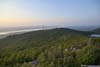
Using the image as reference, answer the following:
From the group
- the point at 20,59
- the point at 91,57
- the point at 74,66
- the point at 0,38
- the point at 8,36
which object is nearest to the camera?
the point at 74,66

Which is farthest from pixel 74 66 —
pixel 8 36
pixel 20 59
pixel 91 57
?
pixel 8 36

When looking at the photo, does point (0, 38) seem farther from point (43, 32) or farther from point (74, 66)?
point (74, 66)

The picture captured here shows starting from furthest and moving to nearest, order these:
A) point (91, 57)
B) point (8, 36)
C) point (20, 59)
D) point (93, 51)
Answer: point (8, 36) < point (20, 59) < point (93, 51) < point (91, 57)

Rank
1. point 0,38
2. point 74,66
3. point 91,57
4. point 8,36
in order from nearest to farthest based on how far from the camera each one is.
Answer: point 74,66 < point 91,57 < point 0,38 < point 8,36

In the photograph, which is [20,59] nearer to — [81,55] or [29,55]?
[29,55]

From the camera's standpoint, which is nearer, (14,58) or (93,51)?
(93,51)

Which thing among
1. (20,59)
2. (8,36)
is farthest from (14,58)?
(8,36)

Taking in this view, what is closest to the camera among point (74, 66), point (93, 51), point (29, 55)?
point (74, 66)

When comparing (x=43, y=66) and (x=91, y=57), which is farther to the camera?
(x=91, y=57)
